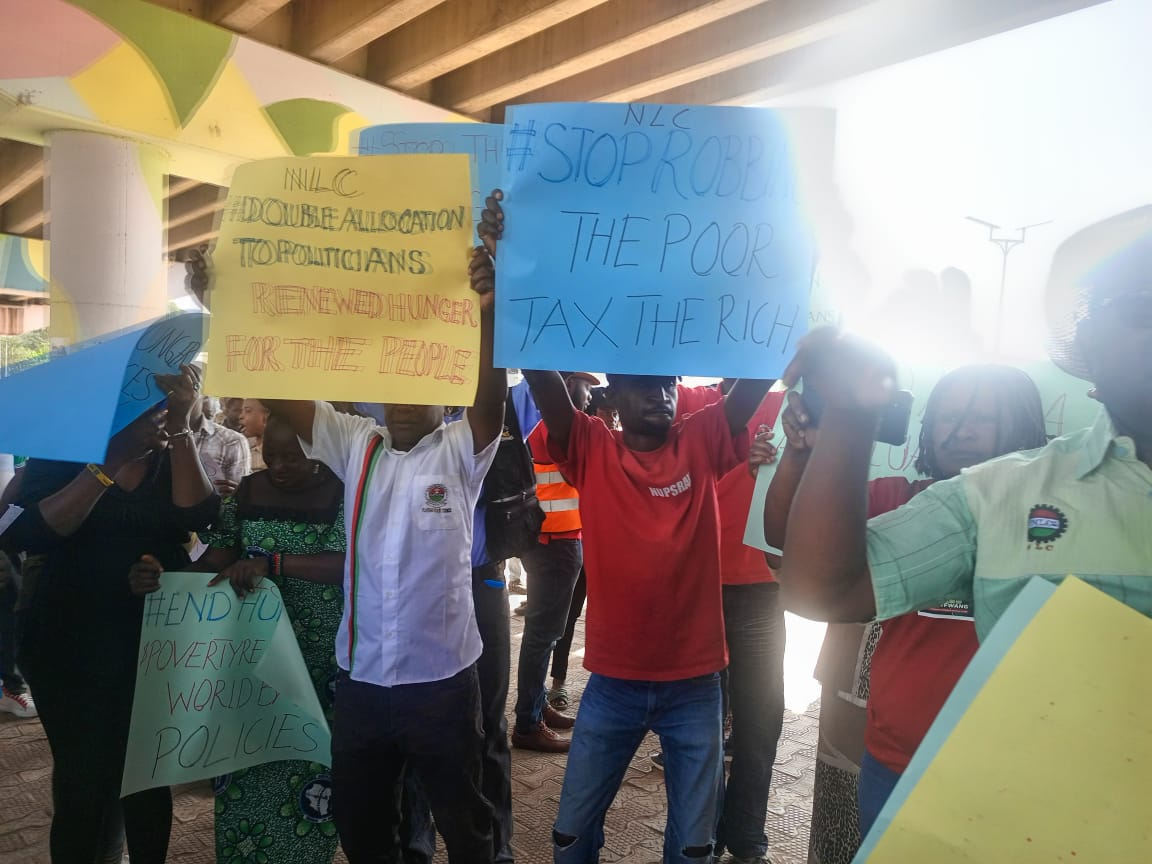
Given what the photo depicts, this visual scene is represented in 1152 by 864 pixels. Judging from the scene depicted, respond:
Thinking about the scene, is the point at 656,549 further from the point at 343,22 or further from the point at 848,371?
the point at 343,22

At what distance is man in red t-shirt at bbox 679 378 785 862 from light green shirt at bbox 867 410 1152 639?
163 centimetres

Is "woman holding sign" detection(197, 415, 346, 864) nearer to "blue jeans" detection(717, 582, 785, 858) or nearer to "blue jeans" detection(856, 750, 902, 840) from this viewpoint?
"blue jeans" detection(717, 582, 785, 858)

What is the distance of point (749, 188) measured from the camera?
5.76 ft

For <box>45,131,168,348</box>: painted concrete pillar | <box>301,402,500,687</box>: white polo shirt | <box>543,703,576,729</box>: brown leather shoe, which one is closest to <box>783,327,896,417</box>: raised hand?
<box>301,402,500,687</box>: white polo shirt

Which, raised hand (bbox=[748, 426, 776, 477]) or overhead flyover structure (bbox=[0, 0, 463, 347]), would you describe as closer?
raised hand (bbox=[748, 426, 776, 477])

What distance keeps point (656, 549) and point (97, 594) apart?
5.27ft

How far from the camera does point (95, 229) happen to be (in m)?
4.25

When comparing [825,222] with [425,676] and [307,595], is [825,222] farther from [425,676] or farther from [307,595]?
[307,595]

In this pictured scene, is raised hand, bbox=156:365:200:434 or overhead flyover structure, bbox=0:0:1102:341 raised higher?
overhead flyover structure, bbox=0:0:1102:341

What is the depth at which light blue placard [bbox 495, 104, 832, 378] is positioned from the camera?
1.75 metres

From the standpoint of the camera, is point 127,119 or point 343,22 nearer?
point 127,119

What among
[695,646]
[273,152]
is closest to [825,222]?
[695,646]

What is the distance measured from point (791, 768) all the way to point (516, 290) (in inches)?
116

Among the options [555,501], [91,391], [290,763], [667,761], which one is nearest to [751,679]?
[667,761]
